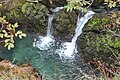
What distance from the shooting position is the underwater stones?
7.67 metres

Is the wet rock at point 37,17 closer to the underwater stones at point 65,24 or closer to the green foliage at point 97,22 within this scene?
the underwater stones at point 65,24

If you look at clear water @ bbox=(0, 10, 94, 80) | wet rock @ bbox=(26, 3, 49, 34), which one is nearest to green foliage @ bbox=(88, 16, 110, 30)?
clear water @ bbox=(0, 10, 94, 80)

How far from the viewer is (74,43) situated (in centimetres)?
757

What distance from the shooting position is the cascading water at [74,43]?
7.40 metres

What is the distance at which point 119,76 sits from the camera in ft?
11.2

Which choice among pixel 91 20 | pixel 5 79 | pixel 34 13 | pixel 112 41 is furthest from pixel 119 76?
pixel 34 13

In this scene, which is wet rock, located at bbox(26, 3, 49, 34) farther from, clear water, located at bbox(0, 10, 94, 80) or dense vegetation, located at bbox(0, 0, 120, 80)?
clear water, located at bbox(0, 10, 94, 80)

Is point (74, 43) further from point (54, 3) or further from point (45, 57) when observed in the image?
point (54, 3)

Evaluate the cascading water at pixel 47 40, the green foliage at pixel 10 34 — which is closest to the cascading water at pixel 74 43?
the cascading water at pixel 47 40

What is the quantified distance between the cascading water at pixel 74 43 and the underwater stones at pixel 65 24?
15cm

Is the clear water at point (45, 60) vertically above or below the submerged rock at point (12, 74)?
below

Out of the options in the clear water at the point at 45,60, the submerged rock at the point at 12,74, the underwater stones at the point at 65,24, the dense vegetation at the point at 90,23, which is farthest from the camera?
the underwater stones at the point at 65,24

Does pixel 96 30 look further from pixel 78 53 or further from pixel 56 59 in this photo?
pixel 56 59

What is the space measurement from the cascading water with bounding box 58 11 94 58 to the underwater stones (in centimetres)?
15
